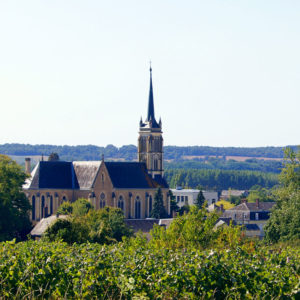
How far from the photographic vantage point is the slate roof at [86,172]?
11344 cm

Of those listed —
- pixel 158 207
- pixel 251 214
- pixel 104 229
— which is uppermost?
pixel 104 229

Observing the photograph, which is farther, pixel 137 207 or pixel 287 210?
pixel 137 207

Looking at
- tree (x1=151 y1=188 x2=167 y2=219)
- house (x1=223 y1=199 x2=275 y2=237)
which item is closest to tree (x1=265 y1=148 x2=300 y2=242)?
house (x1=223 y1=199 x2=275 y2=237)

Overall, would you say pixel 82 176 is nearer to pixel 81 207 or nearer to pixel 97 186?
pixel 97 186

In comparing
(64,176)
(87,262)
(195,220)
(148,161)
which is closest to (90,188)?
(64,176)

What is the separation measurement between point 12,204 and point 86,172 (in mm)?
46360

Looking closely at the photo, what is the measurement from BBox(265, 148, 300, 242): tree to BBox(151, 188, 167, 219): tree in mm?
47836

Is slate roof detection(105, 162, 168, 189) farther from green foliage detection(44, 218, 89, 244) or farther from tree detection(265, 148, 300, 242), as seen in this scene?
green foliage detection(44, 218, 89, 244)

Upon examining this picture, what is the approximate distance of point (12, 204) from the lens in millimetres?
69062

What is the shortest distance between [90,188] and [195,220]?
74.1 m

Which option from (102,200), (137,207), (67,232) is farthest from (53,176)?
(67,232)

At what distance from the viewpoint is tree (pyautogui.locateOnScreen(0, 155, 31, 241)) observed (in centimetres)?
6331

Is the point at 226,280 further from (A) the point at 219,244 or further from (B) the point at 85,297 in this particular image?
(A) the point at 219,244

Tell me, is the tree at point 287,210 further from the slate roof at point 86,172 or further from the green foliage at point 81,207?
the slate roof at point 86,172
